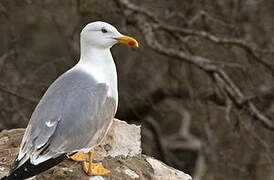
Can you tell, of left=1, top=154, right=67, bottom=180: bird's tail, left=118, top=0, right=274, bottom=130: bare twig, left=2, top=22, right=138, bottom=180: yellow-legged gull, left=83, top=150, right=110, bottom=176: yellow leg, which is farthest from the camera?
left=118, top=0, right=274, bottom=130: bare twig

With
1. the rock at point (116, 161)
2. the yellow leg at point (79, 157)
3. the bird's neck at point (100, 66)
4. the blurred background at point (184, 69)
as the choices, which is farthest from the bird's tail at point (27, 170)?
the blurred background at point (184, 69)

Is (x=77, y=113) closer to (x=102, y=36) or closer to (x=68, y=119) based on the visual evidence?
(x=68, y=119)

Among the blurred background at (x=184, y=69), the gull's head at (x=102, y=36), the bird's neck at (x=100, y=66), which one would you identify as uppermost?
the gull's head at (x=102, y=36)

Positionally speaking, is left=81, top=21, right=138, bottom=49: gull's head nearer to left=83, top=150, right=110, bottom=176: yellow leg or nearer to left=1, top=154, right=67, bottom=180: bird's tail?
left=83, top=150, right=110, bottom=176: yellow leg

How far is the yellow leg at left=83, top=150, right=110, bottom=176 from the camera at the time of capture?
10.2ft

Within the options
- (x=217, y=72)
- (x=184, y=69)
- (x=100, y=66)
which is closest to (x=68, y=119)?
(x=100, y=66)

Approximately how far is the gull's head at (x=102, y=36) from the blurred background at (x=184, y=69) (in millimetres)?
1615

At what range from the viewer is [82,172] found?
3.18 m

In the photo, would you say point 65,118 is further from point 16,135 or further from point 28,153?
point 16,135

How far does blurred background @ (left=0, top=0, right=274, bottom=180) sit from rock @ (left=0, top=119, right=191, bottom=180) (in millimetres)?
1322

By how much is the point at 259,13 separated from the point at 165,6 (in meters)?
1.21

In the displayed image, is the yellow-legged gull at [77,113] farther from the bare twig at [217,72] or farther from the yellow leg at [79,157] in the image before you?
the bare twig at [217,72]

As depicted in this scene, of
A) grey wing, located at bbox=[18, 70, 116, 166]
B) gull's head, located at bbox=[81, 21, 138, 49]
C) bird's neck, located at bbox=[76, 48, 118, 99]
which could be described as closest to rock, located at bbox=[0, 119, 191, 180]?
grey wing, located at bbox=[18, 70, 116, 166]

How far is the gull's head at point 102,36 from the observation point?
3.25m
